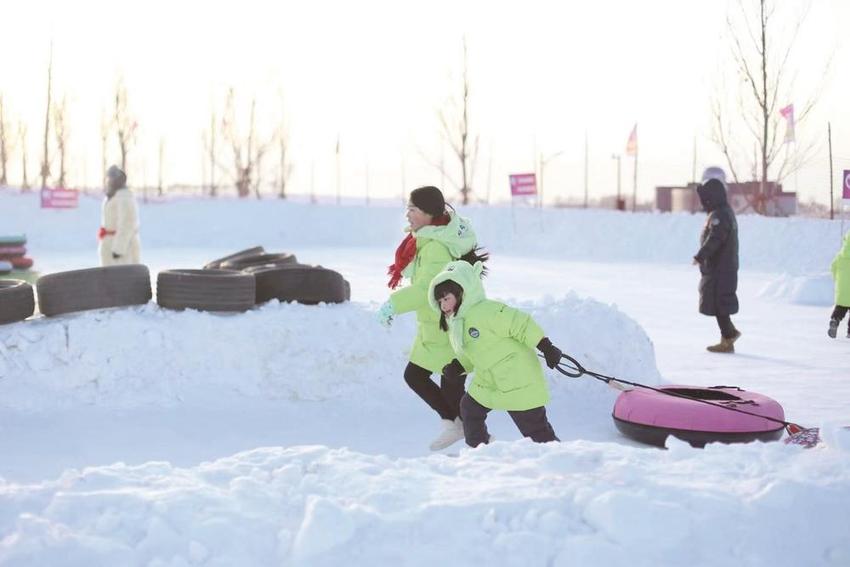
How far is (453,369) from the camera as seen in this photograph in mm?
5410

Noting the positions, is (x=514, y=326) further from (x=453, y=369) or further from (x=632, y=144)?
(x=632, y=144)

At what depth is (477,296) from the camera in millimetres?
5090

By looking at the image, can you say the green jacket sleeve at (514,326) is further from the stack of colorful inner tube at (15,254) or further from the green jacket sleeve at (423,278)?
the stack of colorful inner tube at (15,254)

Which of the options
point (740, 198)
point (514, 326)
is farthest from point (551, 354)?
point (740, 198)

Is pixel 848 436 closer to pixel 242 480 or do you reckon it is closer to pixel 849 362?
pixel 242 480

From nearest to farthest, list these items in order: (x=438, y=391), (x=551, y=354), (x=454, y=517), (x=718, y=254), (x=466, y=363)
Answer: (x=454, y=517) → (x=551, y=354) → (x=466, y=363) → (x=438, y=391) → (x=718, y=254)

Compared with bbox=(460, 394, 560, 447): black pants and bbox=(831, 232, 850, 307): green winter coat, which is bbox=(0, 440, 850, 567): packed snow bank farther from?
bbox=(831, 232, 850, 307): green winter coat

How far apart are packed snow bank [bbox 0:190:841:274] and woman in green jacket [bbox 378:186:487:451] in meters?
20.7

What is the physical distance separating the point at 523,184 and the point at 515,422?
2569 cm

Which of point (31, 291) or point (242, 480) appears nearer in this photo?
point (242, 480)

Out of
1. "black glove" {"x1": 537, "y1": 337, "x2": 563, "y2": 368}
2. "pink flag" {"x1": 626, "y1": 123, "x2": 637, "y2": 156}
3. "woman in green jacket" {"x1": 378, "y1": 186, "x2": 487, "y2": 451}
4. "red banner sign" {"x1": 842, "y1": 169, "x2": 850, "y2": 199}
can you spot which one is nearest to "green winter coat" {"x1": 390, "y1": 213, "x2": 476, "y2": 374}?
"woman in green jacket" {"x1": 378, "y1": 186, "x2": 487, "y2": 451}

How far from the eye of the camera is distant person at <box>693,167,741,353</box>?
10219 mm

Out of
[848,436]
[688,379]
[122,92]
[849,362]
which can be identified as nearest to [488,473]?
[848,436]

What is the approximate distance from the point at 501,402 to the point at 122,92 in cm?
4325
